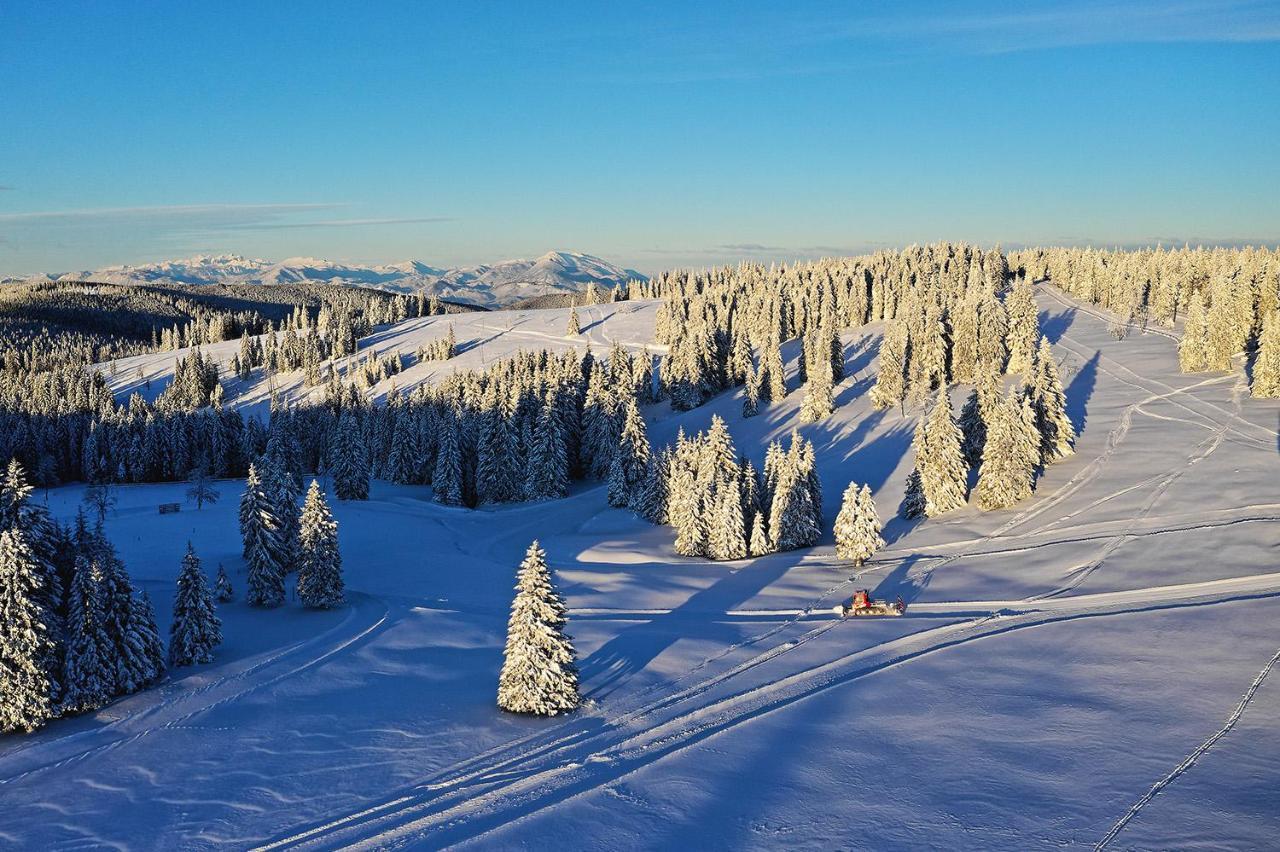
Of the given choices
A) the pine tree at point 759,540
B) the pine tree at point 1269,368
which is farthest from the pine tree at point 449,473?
the pine tree at point 1269,368

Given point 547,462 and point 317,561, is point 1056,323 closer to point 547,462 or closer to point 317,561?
point 547,462

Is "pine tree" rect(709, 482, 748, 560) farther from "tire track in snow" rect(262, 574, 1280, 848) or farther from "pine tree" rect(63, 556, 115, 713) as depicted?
"pine tree" rect(63, 556, 115, 713)

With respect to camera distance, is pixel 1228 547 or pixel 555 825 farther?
pixel 1228 547

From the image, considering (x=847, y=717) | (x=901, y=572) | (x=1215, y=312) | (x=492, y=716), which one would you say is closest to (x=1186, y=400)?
(x=1215, y=312)

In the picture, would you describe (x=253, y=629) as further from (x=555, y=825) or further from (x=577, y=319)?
(x=577, y=319)

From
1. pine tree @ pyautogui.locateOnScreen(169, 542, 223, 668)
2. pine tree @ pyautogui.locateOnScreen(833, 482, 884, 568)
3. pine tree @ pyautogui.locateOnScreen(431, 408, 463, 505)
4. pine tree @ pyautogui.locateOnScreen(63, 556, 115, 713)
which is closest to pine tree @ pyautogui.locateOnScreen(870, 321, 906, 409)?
pine tree @ pyautogui.locateOnScreen(833, 482, 884, 568)

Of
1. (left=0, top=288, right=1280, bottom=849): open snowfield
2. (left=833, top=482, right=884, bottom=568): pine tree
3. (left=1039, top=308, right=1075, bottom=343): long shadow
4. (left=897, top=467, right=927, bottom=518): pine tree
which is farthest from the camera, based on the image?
(left=1039, top=308, right=1075, bottom=343): long shadow

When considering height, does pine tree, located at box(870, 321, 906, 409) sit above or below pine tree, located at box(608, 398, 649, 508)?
above

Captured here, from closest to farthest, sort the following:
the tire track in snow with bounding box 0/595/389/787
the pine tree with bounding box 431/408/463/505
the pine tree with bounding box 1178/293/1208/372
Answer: the tire track in snow with bounding box 0/595/389/787
the pine tree with bounding box 431/408/463/505
the pine tree with bounding box 1178/293/1208/372
